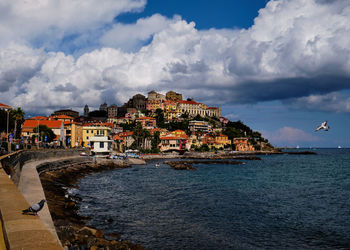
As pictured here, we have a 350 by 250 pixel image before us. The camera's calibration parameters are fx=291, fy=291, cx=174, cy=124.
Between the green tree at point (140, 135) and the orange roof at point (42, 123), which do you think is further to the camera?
the green tree at point (140, 135)

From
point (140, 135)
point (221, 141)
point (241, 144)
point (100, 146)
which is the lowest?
point (241, 144)

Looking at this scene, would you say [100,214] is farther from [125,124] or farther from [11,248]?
[125,124]

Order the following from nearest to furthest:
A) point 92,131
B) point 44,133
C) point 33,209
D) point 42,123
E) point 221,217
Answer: point 33,209 → point 221,217 → point 44,133 → point 42,123 → point 92,131

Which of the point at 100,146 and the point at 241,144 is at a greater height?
the point at 100,146

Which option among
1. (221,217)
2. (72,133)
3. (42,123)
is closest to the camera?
(221,217)

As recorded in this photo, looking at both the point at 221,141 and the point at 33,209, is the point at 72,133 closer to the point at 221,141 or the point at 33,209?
the point at 221,141

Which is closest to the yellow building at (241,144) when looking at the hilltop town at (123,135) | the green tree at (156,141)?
the hilltop town at (123,135)

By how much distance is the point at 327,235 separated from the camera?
20.4 meters

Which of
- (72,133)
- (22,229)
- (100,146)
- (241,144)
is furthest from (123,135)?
(22,229)

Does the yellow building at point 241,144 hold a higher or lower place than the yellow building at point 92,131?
lower

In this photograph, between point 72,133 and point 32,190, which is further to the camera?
point 72,133

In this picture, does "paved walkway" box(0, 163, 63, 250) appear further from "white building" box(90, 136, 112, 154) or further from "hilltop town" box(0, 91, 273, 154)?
"white building" box(90, 136, 112, 154)

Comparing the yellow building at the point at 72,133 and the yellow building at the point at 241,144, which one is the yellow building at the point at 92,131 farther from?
the yellow building at the point at 241,144

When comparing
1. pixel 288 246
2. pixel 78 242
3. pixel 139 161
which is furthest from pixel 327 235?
pixel 139 161
